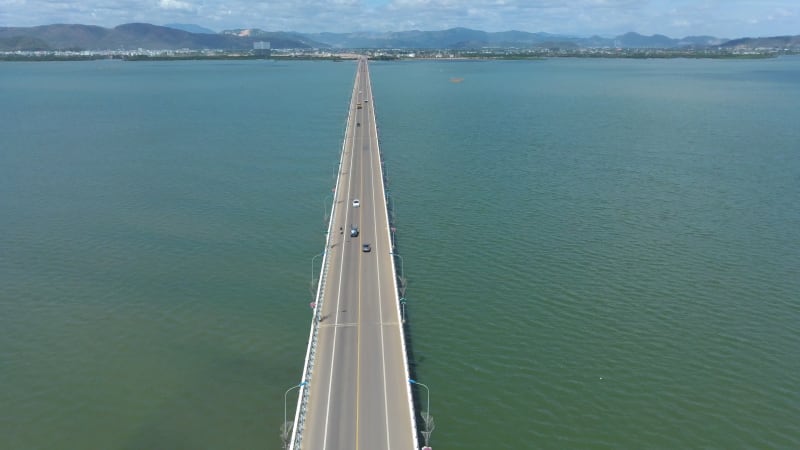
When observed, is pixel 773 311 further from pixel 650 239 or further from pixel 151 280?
pixel 151 280

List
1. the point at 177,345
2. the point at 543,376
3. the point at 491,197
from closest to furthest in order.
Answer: the point at 543,376, the point at 177,345, the point at 491,197

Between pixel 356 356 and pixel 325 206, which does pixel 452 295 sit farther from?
pixel 325 206

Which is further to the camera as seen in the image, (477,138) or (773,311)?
(477,138)

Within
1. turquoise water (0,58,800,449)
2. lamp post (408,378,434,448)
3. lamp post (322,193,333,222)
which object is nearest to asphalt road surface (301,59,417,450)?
lamp post (408,378,434,448)

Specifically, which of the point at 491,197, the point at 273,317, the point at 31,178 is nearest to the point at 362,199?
the point at 491,197

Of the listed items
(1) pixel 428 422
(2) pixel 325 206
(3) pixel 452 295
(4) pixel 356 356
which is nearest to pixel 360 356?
(4) pixel 356 356
